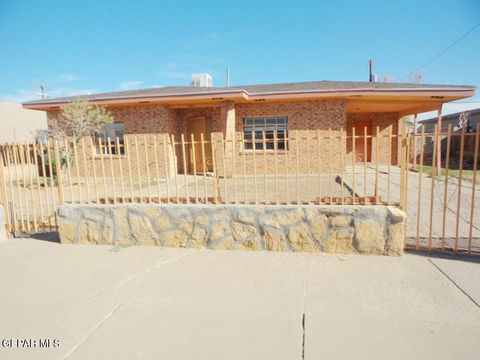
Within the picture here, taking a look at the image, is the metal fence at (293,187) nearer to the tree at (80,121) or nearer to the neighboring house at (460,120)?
the tree at (80,121)

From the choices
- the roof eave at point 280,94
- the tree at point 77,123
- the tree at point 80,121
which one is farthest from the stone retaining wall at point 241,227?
the tree at point 80,121

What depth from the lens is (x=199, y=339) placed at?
2.59 metres

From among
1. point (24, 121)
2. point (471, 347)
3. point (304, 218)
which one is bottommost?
point (471, 347)

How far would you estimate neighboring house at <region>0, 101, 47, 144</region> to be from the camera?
2302 centimetres

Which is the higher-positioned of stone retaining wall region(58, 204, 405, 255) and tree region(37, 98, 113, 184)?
tree region(37, 98, 113, 184)

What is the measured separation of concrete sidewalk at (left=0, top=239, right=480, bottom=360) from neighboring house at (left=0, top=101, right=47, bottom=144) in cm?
2258

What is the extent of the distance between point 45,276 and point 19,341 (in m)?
1.40

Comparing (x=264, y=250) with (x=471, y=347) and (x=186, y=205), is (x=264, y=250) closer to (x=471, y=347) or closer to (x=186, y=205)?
(x=186, y=205)

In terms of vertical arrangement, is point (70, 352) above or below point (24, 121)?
below

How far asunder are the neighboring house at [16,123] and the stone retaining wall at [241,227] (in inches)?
837

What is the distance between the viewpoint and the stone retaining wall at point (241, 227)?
13.8 feet

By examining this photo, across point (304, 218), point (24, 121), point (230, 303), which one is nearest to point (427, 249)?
point (304, 218)

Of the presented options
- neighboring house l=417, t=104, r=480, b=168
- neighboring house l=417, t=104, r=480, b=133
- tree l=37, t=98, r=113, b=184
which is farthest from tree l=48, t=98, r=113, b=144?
neighboring house l=417, t=104, r=480, b=168

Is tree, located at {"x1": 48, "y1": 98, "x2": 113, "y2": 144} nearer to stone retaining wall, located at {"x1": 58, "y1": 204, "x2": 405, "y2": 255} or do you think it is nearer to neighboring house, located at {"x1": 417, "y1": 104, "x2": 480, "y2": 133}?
stone retaining wall, located at {"x1": 58, "y1": 204, "x2": 405, "y2": 255}
